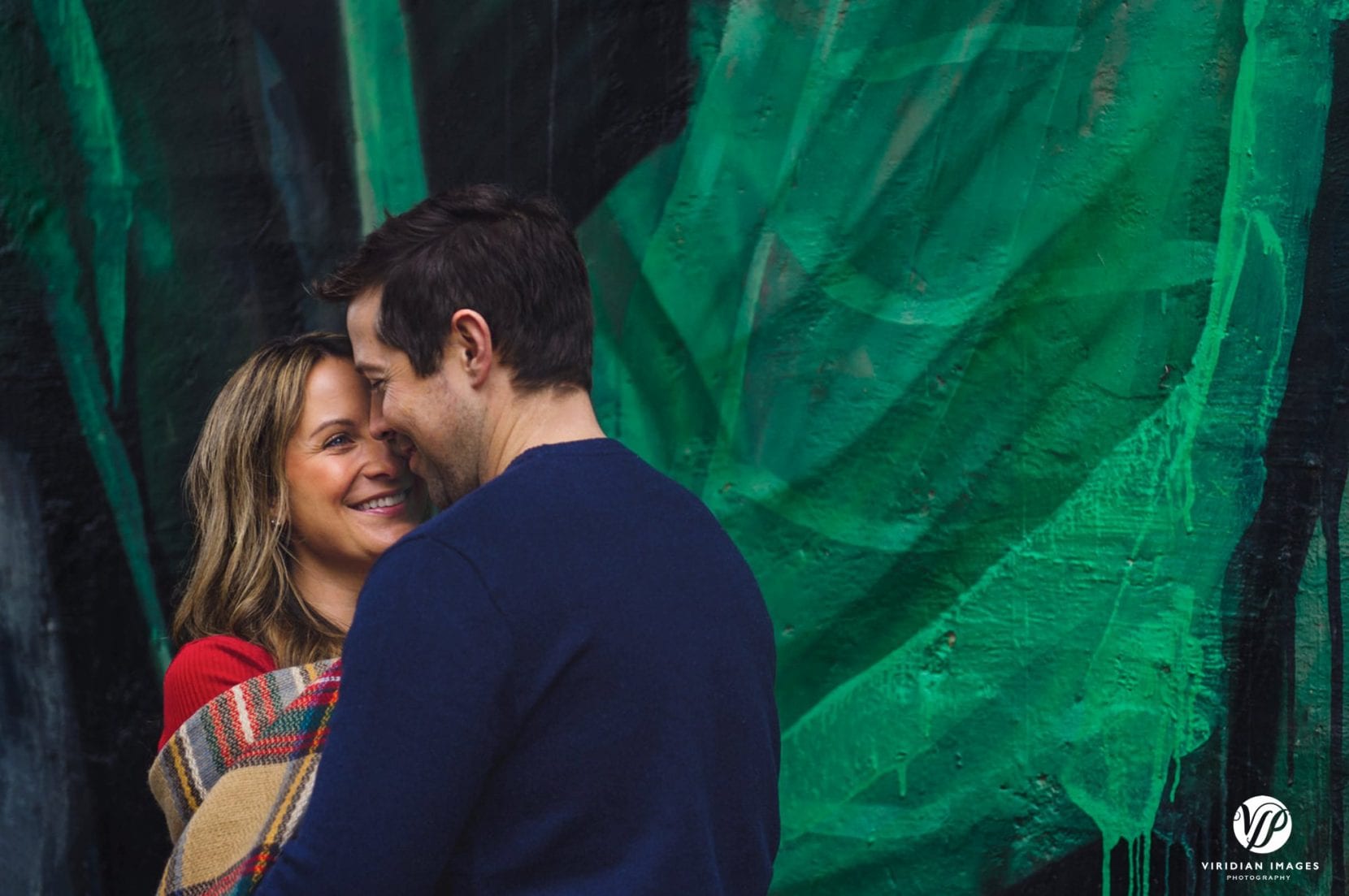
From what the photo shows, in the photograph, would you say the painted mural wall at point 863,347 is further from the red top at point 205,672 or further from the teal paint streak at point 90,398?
the red top at point 205,672

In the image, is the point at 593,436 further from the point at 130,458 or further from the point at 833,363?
the point at 130,458

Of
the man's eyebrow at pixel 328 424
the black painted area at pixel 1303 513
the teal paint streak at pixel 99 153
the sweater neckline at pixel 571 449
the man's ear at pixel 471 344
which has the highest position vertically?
the teal paint streak at pixel 99 153

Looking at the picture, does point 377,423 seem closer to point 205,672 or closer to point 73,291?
point 205,672

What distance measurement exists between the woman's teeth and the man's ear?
613 millimetres

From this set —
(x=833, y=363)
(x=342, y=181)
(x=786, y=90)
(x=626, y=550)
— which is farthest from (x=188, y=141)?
(x=626, y=550)

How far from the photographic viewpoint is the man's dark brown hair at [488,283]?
159cm

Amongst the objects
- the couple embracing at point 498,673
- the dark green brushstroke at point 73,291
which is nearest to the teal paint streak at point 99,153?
the dark green brushstroke at point 73,291

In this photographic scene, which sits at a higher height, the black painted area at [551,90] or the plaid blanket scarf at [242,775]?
the black painted area at [551,90]

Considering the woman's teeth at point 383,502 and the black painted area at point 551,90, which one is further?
the black painted area at point 551,90

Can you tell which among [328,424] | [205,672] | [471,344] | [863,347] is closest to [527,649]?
[471,344]

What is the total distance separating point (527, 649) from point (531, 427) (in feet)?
1.21

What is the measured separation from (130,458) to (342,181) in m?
0.77

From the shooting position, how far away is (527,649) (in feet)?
4.36

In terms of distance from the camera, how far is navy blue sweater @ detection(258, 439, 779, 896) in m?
1.28
